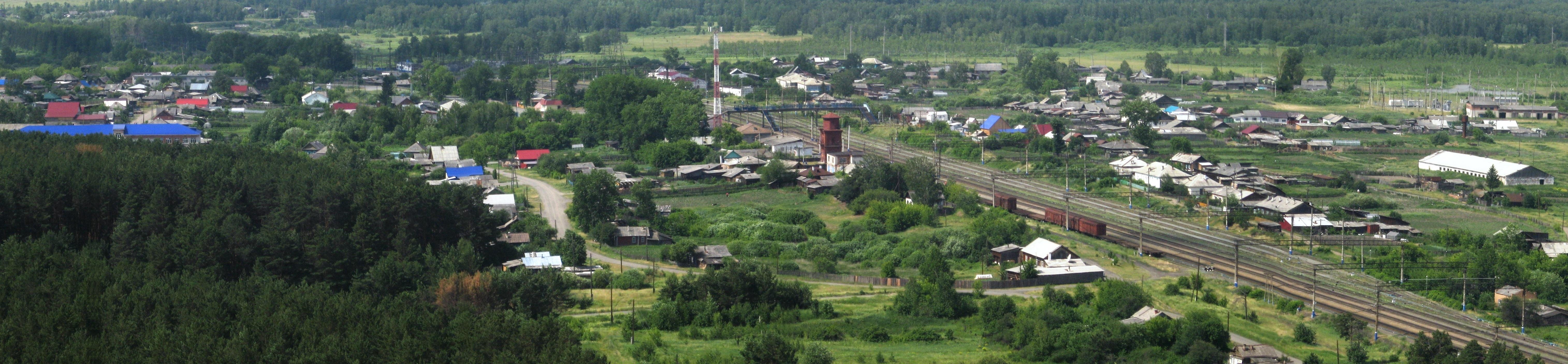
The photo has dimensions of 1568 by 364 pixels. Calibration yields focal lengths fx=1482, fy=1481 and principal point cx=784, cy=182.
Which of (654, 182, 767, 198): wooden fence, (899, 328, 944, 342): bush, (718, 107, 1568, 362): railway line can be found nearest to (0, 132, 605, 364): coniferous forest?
(899, 328, 944, 342): bush

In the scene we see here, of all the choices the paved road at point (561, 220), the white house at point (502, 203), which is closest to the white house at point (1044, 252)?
the paved road at point (561, 220)

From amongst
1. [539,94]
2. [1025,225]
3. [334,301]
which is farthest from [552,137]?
[334,301]

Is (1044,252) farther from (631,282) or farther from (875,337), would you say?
(631,282)

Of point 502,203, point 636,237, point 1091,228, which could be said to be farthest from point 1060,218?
point 502,203

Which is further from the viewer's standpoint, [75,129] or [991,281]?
[75,129]

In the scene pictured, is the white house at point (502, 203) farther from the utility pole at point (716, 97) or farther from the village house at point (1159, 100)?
the village house at point (1159, 100)

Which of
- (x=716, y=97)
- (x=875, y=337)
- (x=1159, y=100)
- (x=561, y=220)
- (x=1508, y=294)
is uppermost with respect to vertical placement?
(x=716, y=97)
